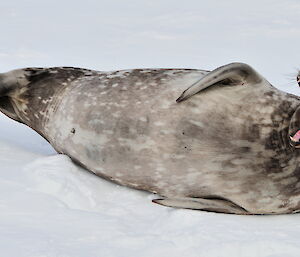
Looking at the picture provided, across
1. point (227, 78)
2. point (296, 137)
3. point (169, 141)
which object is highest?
point (227, 78)

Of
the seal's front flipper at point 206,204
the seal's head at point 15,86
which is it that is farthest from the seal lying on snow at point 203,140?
the seal's head at point 15,86

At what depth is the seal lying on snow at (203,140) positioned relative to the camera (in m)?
2.91

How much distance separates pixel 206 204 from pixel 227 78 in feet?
2.58

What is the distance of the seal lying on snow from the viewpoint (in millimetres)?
2908


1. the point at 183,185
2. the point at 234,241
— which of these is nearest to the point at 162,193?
the point at 183,185

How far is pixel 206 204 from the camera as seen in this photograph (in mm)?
2885

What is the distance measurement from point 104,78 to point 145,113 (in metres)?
0.62

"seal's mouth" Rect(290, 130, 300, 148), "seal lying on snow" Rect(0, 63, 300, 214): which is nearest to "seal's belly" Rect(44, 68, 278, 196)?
"seal lying on snow" Rect(0, 63, 300, 214)

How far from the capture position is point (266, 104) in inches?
119

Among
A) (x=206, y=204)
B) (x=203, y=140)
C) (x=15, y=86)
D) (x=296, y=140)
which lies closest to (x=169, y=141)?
(x=203, y=140)

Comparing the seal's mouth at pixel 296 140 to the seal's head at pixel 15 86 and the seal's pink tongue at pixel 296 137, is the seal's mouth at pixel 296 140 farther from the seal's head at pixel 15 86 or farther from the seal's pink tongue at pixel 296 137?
the seal's head at pixel 15 86

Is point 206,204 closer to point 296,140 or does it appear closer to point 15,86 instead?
point 296,140

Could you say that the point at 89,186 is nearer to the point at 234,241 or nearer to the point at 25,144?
the point at 234,241

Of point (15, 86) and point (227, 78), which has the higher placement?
point (227, 78)
